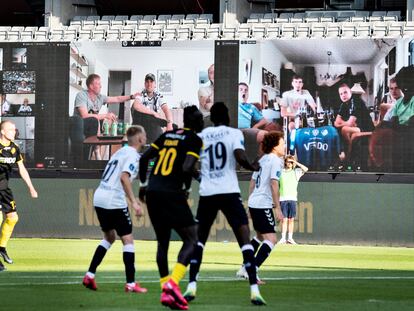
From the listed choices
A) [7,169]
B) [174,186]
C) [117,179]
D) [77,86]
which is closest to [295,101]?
[77,86]

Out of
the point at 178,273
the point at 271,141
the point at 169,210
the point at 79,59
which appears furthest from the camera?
the point at 79,59

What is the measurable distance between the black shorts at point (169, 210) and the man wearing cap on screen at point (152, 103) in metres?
19.7

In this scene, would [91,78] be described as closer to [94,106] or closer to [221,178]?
[94,106]

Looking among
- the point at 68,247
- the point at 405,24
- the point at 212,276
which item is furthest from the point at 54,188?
the point at 212,276

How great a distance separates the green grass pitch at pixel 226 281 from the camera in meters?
12.2

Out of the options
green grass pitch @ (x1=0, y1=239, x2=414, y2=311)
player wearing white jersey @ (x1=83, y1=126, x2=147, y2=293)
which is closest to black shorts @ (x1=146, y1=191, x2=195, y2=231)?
green grass pitch @ (x1=0, y1=239, x2=414, y2=311)

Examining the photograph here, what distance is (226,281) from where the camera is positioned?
15.5 metres

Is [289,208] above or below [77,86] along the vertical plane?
below

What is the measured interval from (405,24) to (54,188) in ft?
33.2

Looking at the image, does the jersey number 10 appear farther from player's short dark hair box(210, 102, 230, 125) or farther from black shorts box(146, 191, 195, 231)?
player's short dark hair box(210, 102, 230, 125)

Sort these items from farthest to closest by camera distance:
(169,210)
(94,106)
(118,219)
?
(94,106)
(118,219)
(169,210)

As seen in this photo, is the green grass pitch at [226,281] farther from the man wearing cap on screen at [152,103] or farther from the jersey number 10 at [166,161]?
the man wearing cap on screen at [152,103]

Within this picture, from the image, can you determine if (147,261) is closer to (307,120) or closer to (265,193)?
(265,193)

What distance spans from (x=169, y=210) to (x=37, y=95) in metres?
20.8
